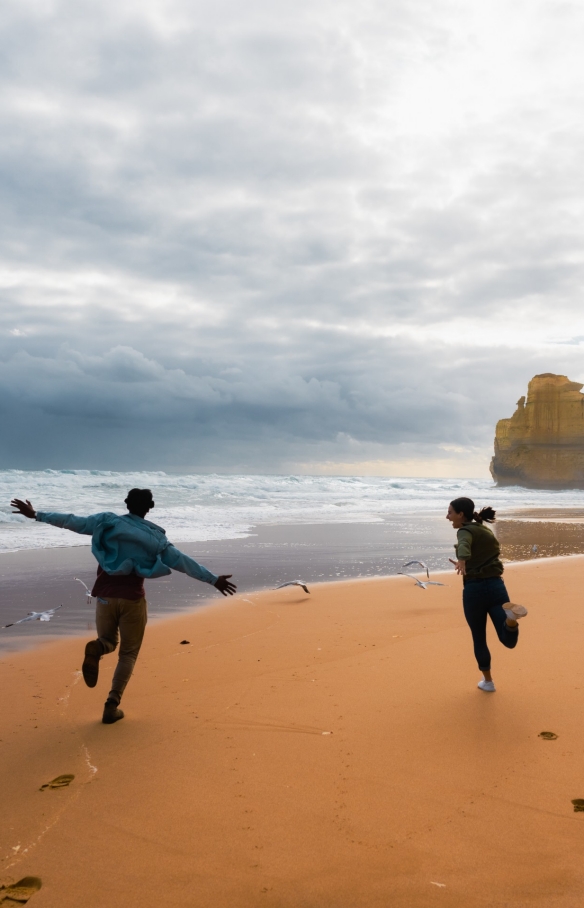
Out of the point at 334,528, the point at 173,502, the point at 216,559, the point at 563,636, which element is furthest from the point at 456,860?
the point at 173,502

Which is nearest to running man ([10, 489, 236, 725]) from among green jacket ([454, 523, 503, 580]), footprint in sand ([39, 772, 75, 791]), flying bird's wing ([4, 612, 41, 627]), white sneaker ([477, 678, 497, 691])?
footprint in sand ([39, 772, 75, 791])

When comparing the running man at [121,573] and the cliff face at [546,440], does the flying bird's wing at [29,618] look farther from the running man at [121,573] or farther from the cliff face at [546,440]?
the cliff face at [546,440]

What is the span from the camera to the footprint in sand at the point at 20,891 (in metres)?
2.70

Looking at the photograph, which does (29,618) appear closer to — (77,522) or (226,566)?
(77,522)

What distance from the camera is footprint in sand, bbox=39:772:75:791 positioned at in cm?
377

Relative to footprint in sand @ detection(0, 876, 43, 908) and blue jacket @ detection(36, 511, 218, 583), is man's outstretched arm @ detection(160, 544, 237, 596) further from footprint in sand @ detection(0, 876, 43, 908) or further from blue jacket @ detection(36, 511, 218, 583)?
footprint in sand @ detection(0, 876, 43, 908)

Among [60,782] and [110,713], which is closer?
[60,782]

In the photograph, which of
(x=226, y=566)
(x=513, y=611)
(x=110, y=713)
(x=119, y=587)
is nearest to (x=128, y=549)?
(x=119, y=587)

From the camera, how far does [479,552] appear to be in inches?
209

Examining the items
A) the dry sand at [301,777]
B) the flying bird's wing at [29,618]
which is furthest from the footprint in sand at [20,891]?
the flying bird's wing at [29,618]

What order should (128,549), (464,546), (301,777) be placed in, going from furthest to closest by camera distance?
(464,546), (128,549), (301,777)

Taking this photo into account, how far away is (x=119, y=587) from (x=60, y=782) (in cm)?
143

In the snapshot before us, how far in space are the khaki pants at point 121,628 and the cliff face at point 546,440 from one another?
88.8 m

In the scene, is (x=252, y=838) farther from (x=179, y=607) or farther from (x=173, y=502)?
(x=173, y=502)
